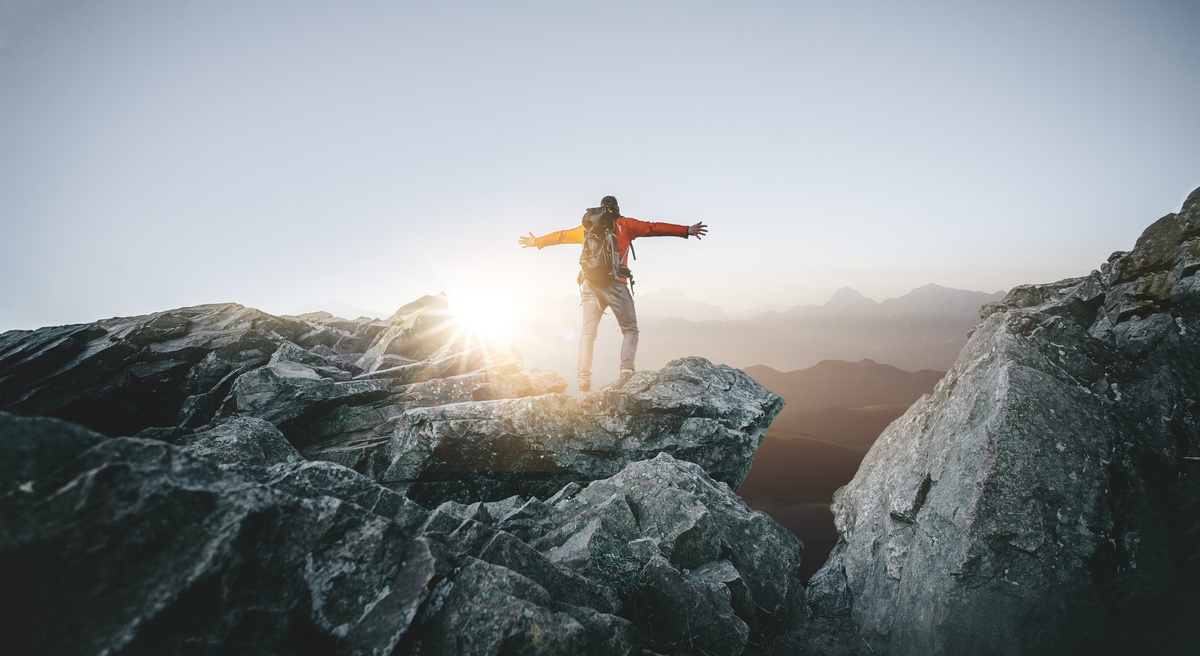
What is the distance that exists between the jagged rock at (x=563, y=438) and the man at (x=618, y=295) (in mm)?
885

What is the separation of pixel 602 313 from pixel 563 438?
3436 millimetres

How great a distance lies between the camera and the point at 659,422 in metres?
10.6

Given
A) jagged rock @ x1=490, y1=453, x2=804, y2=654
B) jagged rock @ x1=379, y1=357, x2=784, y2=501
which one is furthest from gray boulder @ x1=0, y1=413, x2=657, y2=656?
jagged rock @ x1=379, y1=357, x2=784, y2=501

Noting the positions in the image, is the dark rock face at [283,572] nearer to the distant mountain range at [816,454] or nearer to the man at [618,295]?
the man at [618,295]

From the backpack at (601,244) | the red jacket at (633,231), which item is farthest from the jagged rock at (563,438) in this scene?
the red jacket at (633,231)

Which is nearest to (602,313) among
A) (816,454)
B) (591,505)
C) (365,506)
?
(591,505)

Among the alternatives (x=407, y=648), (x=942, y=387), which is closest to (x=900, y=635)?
(x=942, y=387)

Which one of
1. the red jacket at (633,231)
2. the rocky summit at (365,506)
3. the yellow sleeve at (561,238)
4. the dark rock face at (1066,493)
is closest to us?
the rocky summit at (365,506)

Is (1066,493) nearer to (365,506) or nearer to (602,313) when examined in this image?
(602,313)

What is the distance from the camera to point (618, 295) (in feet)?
35.6

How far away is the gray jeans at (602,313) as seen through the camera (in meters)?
10.9

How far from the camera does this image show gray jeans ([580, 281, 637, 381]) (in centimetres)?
1085

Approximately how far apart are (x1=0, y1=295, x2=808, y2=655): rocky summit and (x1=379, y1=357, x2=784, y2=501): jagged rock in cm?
5

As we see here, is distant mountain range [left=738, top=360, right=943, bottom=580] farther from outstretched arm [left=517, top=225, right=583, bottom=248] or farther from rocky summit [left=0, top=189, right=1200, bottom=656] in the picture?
outstretched arm [left=517, top=225, right=583, bottom=248]
